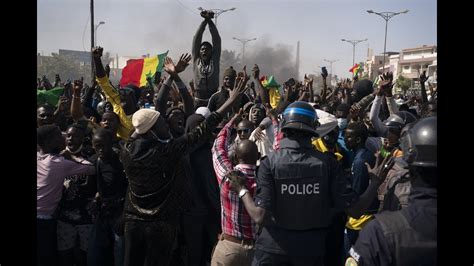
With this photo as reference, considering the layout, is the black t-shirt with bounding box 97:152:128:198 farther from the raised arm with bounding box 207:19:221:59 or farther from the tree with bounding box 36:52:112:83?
the tree with bounding box 36:52:112:83

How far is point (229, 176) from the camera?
11.9 ft

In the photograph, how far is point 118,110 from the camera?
5965 millimetres

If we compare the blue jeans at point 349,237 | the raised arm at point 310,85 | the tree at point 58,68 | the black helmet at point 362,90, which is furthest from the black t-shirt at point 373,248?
the tree at point 58,68

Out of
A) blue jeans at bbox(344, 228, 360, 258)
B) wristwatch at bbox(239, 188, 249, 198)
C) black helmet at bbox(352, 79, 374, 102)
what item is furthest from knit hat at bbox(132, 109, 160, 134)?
black helmet at bbox(352, 79, 374, 102)

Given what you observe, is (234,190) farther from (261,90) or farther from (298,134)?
(261,90)

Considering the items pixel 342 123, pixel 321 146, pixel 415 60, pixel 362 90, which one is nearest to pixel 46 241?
pixel 321 146

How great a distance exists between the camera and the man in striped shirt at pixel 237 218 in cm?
374

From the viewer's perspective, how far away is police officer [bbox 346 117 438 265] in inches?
87.0

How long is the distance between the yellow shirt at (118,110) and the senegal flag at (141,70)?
6.19m

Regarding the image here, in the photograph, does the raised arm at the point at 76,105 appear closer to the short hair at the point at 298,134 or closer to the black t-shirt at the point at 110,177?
the black t-shirt at the point at 110,177

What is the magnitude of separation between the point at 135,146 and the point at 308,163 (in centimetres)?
142

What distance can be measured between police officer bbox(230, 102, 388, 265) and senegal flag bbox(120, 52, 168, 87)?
9.30m
